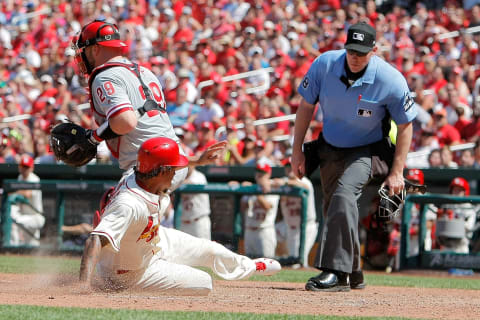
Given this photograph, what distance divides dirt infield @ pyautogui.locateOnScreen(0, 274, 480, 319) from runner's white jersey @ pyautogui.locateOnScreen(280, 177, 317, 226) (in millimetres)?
3887

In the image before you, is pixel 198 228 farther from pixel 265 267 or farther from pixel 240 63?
pixel 240 63

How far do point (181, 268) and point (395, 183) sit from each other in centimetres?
192

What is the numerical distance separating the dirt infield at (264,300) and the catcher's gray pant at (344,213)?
28 centimetres

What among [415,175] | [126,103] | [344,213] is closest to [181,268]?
[126,103]

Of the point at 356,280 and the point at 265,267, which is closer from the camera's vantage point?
the point at 265,267

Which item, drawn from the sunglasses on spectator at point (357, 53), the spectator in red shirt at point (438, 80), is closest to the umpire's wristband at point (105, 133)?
the sunglasses on spectator at point (357, 53)

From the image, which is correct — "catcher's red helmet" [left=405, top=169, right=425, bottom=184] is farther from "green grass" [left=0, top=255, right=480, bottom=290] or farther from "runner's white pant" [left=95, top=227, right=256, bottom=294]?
"runner's white pant" [left=95, top=227, right=256, bottom=294]

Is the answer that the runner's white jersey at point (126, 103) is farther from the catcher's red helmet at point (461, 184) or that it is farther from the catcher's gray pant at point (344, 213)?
the catcher's red helmet at point (461, 184)

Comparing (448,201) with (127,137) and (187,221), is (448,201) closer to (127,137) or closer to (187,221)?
(187,221)

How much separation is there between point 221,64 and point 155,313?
11742mm

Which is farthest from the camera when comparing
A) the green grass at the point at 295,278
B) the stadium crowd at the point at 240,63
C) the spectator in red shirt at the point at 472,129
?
the stadium crowd at the point at 240,63

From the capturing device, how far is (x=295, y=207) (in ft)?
36.3

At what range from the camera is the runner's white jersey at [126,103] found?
563cm

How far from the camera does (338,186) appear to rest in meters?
6.60
